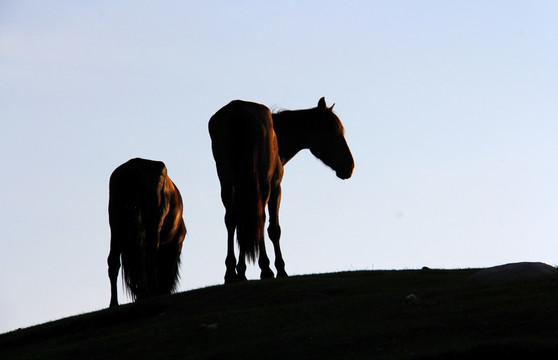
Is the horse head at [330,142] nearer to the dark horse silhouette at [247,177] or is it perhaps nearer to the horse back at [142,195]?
the dark horse silhouette at [247,177]

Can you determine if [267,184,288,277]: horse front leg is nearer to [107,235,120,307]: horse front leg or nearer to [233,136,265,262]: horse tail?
[233,136,265,262]: horse tail

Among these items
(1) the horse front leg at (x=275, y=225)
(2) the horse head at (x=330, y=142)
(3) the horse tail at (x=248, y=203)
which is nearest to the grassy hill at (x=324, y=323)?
(3) the horse tail at (x=248, y=203)

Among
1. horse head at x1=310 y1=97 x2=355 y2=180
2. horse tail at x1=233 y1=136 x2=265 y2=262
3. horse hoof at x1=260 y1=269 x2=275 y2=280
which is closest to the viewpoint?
horse tail at x1=233 y1=136 x2=265 y2=262

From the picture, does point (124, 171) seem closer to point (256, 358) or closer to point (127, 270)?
point (127, 270)

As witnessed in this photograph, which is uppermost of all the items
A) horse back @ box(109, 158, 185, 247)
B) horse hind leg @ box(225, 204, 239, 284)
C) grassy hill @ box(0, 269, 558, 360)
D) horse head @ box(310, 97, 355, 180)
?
horse head @ box(310, 97, 355, 180)

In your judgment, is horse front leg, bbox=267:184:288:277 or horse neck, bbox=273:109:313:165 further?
horse neck, bbox=273:109:313:165

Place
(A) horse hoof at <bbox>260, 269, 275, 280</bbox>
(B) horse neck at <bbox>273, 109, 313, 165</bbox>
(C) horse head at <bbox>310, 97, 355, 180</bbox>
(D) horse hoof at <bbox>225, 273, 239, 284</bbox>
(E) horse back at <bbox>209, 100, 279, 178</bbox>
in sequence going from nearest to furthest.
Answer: (D) horse hoof at <bbox>225, 273, 239, 284</bbox> < (E) horse back at <bbox>209, 100, 279, 178</bbox> < (A) horse hoof at <bbox>260, 269, 275, 280</bbox> < (B) horse neck at <bbox>273, 109, 313, 165</bbox> < (C) horse head at <bbox>310, 97, 355, 180</bbox>

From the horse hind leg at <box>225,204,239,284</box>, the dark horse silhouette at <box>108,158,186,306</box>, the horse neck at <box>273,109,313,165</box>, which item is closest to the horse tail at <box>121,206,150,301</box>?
the dark horse silhouette at <box>108,158,186,306</box>

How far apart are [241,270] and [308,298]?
9.66ft

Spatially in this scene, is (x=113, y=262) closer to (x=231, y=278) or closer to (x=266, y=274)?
(x=231, y=278)

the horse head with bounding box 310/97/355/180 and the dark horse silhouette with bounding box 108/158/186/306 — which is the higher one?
the horse head with bounding box 310/97/355/180

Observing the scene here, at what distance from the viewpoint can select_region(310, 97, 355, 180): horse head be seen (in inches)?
938

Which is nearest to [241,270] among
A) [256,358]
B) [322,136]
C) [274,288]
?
[274,288]

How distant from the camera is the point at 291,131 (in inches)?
930
